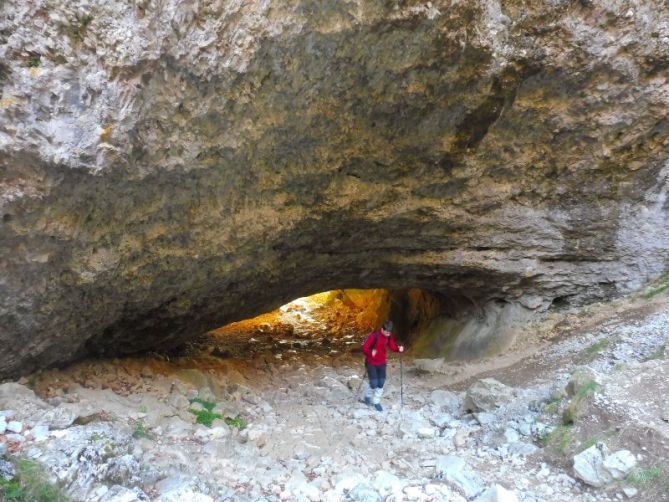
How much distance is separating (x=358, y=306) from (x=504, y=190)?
8032 mm

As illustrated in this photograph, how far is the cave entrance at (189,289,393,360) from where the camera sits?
9.34 meters

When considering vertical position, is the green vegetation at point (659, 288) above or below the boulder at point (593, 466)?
above

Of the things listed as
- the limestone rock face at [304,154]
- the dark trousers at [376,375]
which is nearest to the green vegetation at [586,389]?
the dark trousers at [376,375]

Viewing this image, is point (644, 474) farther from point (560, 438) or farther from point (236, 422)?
point (236, 422)

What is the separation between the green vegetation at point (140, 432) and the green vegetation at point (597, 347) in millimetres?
4878

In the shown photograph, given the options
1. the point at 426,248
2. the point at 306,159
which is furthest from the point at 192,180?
the point at 426,248

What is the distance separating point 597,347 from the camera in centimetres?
597

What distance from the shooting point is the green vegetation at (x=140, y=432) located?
433 centimetres

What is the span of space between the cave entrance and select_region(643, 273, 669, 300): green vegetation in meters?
5.00

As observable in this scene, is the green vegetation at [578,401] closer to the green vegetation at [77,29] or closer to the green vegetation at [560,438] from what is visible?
the green vegetation at [560,438]

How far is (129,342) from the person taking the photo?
20.9ft

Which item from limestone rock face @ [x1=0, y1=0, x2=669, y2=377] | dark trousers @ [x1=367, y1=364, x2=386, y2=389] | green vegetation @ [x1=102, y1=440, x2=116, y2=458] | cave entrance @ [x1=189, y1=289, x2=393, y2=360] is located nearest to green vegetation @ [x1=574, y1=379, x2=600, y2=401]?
dark trousers @ [x1=367, y1=364, x2=386, y2=389]

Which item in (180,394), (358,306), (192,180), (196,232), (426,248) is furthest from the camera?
(358,306)

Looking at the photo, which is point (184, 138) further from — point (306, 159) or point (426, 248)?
point (426, 248)
